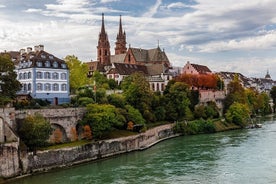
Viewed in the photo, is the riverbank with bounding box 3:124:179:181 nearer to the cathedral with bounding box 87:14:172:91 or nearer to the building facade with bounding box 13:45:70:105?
the building facade with bounding box 13:45:70:105

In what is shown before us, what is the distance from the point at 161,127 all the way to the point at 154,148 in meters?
8.12

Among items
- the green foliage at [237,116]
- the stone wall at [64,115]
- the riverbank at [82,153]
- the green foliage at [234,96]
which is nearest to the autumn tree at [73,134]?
the stone wall at [64,115]

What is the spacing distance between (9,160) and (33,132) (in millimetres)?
3807

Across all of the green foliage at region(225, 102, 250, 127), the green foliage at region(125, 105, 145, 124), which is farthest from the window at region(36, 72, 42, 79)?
the green foliage at region(225, 102, 250, 127)

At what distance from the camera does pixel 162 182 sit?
26.8 metres

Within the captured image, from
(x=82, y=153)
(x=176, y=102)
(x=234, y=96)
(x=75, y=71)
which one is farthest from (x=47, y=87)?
(x=234, y=96)

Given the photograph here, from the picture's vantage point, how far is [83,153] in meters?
34.2

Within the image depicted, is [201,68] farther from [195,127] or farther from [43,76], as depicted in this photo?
[43,76]

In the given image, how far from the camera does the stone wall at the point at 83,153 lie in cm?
3002

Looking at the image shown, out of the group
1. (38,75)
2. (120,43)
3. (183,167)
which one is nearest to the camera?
(183,167)

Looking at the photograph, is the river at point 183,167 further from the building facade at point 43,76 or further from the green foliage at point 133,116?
the building facade at point 43,76

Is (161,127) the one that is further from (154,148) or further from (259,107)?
(259,107)

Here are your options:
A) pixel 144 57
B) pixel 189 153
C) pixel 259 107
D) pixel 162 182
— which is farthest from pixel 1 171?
pixel 259 107

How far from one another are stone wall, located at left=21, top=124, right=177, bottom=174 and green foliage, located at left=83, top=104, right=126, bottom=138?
4.44ft
